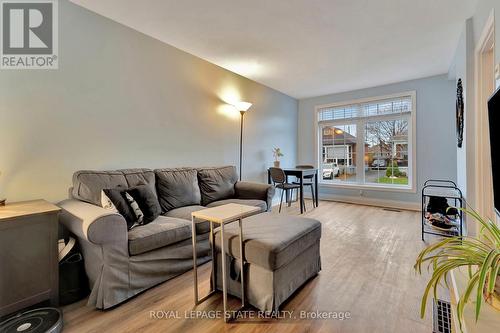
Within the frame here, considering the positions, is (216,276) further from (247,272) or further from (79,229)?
(79,229)

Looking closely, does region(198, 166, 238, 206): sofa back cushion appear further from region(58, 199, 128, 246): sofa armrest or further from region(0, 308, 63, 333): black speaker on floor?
region(0, 308, 63, 333): black speaker on floor

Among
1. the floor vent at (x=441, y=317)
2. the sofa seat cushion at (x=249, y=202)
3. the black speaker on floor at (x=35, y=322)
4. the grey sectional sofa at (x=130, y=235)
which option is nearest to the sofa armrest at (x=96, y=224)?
the grey sectional sofa at (x=130, y=235)

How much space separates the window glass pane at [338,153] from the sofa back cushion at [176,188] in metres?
3.62

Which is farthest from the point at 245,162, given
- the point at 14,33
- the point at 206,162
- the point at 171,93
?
the point at 14,33

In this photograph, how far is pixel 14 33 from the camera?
1958 millimetres

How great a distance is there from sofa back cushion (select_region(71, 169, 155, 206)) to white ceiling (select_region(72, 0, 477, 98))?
1.59 m

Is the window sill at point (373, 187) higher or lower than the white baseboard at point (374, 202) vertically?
higher

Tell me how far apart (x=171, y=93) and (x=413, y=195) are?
14.9 feet

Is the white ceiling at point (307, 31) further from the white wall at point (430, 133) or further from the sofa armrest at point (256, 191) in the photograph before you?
the sofa armrest at point (256, 191)

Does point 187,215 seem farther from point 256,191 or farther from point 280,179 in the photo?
point 280,179

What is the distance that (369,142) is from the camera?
4.93 metres

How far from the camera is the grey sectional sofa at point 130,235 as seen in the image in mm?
1601

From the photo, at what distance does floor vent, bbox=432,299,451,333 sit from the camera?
1.39 m

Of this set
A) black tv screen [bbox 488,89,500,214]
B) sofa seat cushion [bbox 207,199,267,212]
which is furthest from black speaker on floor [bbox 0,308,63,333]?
black tv screen [bbox 488,89,500,214]
